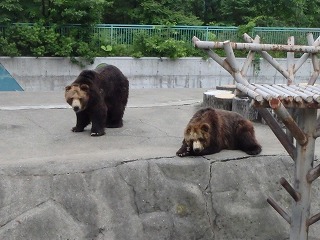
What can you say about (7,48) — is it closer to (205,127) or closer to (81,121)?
(81,121)

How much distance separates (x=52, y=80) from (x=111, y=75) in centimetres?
620

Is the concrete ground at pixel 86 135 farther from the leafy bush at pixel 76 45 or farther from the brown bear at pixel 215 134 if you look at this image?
the leafy bush at pixel 76 45

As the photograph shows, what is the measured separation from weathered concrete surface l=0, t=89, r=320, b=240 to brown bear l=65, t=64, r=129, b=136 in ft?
1.30

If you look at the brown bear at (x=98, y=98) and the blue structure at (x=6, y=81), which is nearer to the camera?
the brown bear at (x=98, y=98)

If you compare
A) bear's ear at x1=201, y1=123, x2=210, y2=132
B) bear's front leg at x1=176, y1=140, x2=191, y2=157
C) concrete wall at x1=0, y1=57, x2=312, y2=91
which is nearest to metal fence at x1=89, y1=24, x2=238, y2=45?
concrete wall at x1=0, y1=57, x2=312, y2=91

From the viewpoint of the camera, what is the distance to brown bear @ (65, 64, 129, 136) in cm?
729

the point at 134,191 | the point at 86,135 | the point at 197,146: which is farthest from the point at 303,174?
the point at 86,135

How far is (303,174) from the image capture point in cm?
446

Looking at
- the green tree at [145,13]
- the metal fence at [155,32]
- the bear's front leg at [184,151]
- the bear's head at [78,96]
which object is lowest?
the bear's front leg at [184,151]

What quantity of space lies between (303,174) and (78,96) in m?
3.65

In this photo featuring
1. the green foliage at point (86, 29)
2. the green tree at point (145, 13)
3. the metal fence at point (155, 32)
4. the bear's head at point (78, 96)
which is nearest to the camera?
the bear's head at point (78, 96)

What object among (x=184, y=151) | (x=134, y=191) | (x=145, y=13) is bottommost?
(x=134, y=191)

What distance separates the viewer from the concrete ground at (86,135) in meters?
6.41

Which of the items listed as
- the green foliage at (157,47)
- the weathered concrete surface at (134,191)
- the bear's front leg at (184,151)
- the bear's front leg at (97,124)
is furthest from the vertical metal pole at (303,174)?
the green foliage at (157,47)
